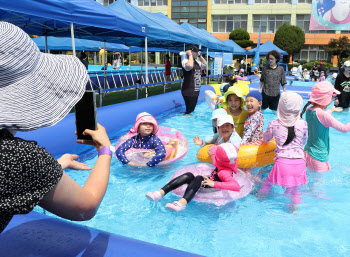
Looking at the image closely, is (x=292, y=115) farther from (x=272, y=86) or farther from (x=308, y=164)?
(x=272, y=86)

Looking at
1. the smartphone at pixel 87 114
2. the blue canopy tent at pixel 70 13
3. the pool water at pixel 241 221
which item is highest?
the blue canopy tent at pixel 70 13

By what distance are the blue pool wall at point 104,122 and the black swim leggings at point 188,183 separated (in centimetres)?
207

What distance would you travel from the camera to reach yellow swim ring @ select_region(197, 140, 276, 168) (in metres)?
4.14

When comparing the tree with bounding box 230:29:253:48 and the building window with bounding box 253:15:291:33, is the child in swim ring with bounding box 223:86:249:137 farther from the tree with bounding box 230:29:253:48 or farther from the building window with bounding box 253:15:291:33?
the building window with bounding box 253:15:291:33

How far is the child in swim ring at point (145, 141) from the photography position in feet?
14.2

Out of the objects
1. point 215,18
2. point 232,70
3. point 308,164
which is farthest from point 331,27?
point 308,164

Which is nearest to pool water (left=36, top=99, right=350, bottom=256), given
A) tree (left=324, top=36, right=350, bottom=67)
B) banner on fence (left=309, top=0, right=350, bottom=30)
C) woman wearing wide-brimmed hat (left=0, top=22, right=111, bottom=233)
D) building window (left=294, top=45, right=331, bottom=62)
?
woman wearing wide-brimmed hat (left=0, top=22, right=111, bottom=233)

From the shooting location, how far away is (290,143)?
3.55 meters

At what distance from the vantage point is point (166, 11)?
155ft

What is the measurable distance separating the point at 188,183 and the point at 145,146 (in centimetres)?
127

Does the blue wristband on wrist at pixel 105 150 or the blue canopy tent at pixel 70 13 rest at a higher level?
the blue canopy tent at pixel 70 13

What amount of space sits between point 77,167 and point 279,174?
8.47 feet

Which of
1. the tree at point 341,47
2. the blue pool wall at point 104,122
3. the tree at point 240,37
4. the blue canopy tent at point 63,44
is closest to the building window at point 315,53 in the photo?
the tree at point 341,47

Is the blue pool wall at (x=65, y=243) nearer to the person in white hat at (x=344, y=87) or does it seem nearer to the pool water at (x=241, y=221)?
the pool water at (x=241, y=221)
